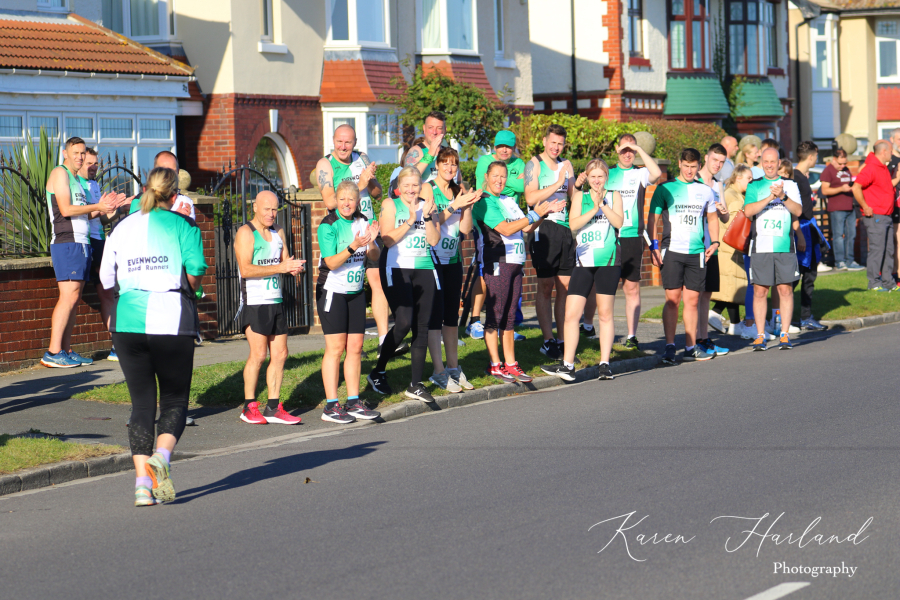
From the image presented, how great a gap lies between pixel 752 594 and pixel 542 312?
300 inches

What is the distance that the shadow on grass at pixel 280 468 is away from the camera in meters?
7.76

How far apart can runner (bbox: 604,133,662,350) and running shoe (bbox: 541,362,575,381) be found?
4.98 feet

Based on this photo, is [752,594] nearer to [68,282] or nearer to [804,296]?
[68,282]

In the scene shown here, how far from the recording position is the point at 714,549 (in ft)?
19.6

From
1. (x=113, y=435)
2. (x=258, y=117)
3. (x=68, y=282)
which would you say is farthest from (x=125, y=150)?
(x=113, y=435)

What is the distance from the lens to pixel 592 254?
12.0m

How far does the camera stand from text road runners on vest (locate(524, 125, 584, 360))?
Answer: 12.3 m

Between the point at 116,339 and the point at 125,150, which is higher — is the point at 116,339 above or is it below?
below

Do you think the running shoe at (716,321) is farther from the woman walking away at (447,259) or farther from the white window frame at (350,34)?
the white window frame at (350,34)

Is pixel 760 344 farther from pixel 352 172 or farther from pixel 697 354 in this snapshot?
pixel 352 172

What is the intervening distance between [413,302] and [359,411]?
1.09 m

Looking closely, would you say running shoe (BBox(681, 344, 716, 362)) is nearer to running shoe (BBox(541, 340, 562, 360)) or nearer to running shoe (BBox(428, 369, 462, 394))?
running shoe (BBox(541, 340, 562, 360))

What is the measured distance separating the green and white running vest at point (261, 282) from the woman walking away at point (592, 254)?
3.06 meters

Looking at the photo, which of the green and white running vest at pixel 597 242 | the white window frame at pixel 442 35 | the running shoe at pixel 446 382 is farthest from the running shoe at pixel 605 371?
the white window frame at pixel 442 35
